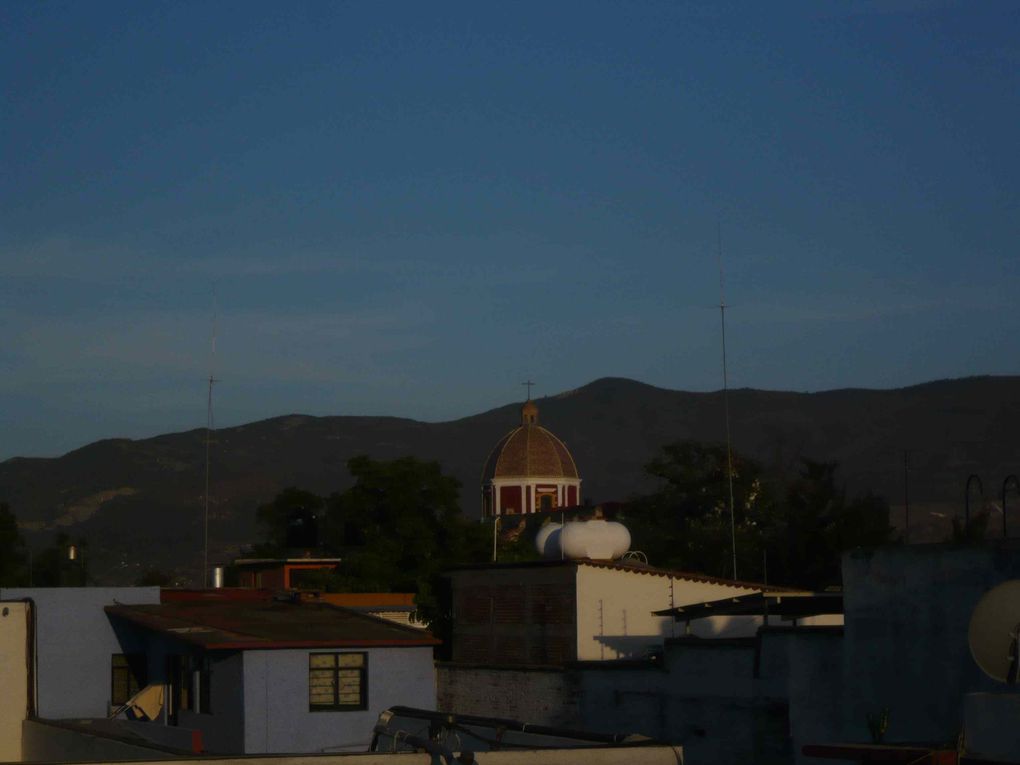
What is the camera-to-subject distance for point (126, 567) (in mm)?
162625

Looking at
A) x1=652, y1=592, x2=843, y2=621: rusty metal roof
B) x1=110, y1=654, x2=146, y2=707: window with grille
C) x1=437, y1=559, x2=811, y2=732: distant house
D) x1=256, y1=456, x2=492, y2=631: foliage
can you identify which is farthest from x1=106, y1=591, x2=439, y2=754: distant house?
x1=256, y1=456, x2=492, y2=631: foliage

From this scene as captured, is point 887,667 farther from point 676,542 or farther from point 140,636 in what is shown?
point 676,542

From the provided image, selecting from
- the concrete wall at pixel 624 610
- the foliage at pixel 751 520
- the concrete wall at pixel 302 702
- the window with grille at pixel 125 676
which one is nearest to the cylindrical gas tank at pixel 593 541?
the concrete wall at pixel 624 610

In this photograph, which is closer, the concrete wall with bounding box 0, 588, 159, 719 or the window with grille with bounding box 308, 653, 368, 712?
the window with grille with bounding box 308, 653, 368, 712

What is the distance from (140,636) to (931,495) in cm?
16750

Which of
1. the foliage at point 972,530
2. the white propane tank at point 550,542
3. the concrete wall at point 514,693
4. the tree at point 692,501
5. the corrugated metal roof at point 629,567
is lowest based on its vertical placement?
the concrete wall at point 514,693

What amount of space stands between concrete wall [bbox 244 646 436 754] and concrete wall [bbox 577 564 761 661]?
892cm

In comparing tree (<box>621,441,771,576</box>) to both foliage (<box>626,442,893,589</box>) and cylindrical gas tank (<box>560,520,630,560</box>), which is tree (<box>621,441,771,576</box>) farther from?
cylindrical gas tank (<box>560,520,630,560</box>)

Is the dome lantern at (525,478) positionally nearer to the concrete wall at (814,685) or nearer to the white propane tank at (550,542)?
the white propane tank at (550,542)

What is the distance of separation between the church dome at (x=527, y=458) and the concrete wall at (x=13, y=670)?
103558 millimetres

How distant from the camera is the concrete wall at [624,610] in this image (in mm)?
37844

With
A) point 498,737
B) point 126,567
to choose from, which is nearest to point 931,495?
point 126,567

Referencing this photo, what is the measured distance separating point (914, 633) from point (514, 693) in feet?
55.9

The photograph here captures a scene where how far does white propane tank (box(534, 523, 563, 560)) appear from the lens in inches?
1598
